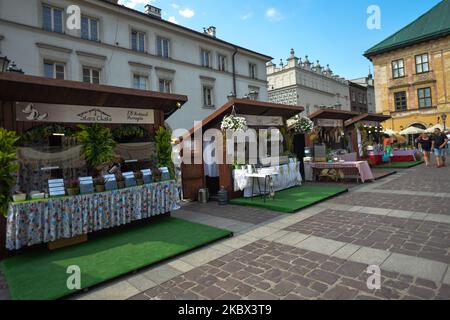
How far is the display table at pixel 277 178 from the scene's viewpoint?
8930mm

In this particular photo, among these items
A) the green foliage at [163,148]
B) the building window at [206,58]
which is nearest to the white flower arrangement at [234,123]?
the green foliage at [163,148]

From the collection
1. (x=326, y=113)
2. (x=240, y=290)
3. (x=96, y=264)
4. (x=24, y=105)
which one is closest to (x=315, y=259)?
(x=240, y=290)

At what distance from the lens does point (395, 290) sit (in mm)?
3199

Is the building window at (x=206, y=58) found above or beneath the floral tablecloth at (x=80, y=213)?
above

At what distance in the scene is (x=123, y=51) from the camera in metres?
16.5

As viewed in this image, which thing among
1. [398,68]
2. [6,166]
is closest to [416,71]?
[398,68]

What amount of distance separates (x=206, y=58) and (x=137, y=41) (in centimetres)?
593

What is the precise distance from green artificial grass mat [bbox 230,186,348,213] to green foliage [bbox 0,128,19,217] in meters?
5.72

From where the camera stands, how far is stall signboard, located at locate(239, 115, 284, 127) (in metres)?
9.94

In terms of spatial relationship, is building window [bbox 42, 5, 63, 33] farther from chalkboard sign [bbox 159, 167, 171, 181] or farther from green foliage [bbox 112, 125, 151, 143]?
chalkboard sign [bbox 159, 167, 171, 181]

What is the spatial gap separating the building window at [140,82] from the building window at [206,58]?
5572 millimetres

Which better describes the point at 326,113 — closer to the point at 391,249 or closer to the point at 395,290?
the point at 391,249

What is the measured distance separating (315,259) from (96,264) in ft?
11.5

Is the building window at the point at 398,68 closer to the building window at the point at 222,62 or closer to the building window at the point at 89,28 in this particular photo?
the building window at the point at 222,62
